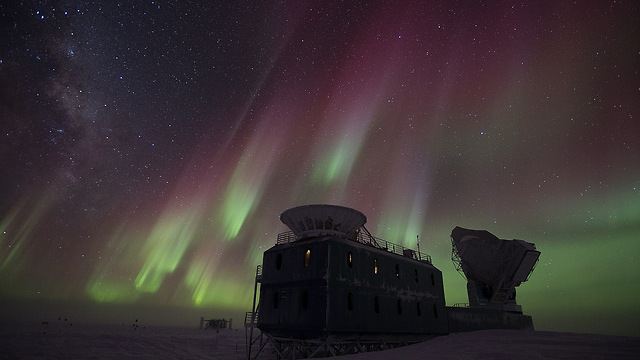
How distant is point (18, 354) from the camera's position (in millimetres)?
33156

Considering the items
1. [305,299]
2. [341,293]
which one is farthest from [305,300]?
[341,293]

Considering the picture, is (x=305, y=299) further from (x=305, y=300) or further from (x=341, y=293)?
(x=341, y=293)

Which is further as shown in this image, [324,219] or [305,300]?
[324,219]

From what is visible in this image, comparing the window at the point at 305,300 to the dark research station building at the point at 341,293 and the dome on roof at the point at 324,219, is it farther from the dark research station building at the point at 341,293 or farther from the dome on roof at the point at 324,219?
the dome on roof at the point at 324,219

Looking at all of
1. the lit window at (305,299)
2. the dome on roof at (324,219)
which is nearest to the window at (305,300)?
the lit window at (305,299)

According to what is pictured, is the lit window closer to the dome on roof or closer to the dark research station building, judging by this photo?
the dark research station building

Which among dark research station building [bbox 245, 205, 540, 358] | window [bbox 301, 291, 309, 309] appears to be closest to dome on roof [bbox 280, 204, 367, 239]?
dark research station building [bbox 245, 205, 540, 358]

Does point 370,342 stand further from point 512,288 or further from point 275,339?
point 512,288

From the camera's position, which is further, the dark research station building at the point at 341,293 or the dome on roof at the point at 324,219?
the dome on roof at the point at 324,219

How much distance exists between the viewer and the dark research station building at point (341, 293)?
2370 centimetres

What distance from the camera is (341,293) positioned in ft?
79.0

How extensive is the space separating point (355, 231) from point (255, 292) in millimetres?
11852

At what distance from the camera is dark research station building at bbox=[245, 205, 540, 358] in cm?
2370

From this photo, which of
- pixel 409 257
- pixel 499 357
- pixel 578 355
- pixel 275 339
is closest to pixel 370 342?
pixel 275 339
